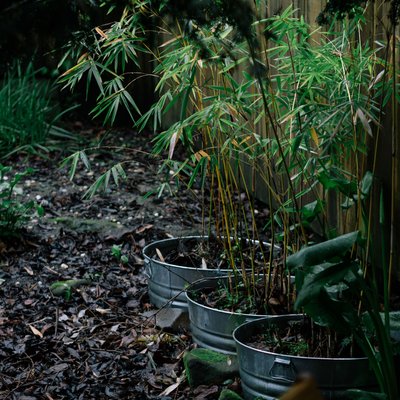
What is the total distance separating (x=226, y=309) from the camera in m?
3.16

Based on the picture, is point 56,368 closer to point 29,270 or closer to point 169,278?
point 169,278

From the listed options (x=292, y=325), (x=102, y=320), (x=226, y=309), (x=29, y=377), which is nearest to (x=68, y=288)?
(x=102, y=320)

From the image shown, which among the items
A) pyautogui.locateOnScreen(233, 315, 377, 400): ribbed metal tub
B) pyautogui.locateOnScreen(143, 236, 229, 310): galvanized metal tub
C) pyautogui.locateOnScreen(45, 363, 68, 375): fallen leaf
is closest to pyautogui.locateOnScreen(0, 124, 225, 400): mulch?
pyautogui.locateOnScreen(45, 363, 68, 375): fallen leaf

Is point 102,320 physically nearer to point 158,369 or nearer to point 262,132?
point 158,369

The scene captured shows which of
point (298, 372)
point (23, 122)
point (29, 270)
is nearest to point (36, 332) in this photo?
point (29, 270)

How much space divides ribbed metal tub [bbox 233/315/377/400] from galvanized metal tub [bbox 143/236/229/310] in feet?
2.36

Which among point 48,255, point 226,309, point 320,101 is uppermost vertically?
point 320,101

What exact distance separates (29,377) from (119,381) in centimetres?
37

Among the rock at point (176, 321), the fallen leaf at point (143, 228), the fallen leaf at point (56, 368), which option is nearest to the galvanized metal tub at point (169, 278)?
the rock at point (176, 321)

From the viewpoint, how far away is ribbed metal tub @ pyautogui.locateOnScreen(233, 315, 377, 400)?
2.45 metres

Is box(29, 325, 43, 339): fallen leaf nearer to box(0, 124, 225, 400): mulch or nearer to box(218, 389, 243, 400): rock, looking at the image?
box(0, 124, 225, 400): mulch

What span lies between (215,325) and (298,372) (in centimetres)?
A: 58

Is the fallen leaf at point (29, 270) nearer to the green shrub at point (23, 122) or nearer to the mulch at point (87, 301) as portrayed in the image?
the mulch at point (87, 301)

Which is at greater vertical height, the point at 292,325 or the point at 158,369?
the point at 292,325
